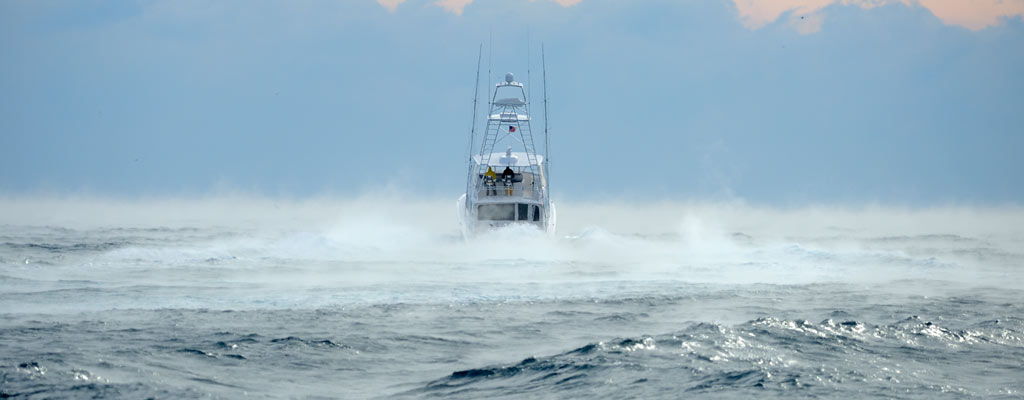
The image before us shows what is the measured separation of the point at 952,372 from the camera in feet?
46.3

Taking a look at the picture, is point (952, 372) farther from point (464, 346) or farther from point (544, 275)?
point (544, 275)

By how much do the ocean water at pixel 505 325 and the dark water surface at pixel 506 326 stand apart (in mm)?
62

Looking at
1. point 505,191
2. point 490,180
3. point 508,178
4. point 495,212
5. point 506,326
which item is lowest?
point 506,326

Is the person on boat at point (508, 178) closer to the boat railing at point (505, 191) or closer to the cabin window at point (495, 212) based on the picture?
the boat railing at point (505, 191)

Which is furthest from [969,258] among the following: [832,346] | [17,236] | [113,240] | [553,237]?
[17,236]

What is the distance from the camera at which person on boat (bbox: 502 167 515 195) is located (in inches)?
1526

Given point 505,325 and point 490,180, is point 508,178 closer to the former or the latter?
point 490,180

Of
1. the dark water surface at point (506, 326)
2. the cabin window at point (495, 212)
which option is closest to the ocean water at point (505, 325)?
the dark water surface at point (506, 326)

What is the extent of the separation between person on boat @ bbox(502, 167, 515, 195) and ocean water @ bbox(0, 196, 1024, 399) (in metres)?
4.10

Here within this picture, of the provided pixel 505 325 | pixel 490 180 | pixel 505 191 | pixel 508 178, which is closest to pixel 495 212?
pixel 505 191

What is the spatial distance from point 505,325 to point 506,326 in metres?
0.11

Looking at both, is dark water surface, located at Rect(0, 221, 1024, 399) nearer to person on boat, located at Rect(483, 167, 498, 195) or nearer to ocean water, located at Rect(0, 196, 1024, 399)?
ocean water, located at Rect(0, 196, 1024, 399)

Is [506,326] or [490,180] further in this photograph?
[490,180]

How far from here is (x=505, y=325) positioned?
18.7 meters
